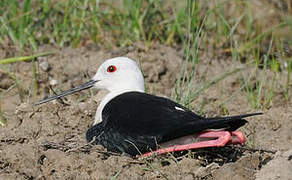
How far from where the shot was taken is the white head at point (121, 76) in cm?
545

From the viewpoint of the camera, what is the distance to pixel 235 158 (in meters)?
4.52

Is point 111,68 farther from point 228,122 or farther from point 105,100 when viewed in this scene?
point 228,122

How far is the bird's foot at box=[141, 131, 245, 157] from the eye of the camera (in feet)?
13.5

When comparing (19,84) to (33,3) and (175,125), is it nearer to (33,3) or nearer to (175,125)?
A: (33,3)

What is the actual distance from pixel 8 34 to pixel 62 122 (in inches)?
81.0

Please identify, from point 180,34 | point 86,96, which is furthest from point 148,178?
point 180,34

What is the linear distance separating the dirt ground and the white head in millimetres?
241

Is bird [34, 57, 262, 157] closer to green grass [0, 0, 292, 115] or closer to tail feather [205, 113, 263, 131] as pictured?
tail feather [205, 113, 263, 131]

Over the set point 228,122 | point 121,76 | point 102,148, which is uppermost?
point 228,122

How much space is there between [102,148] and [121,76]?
1.09m

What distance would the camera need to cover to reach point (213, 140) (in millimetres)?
4191

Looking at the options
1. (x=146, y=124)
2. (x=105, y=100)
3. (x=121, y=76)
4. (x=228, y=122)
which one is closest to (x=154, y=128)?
(x=146, y=124)

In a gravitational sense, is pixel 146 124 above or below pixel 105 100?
above

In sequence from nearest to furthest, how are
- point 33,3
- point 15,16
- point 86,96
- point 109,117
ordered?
1. point 109,117
2. point 86,96
3. point 15,16
4. point 33,3
